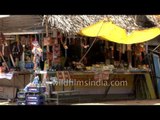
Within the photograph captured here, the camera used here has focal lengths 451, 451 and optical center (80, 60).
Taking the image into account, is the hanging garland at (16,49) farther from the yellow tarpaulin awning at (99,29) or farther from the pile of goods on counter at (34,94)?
the yellow tarpaulin awning at (99,29)

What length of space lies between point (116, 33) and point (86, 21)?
3.17 ft

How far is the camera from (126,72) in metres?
13.1

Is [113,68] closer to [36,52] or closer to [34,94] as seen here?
[36,52]

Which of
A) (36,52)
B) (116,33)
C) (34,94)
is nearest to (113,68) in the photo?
(116,33)

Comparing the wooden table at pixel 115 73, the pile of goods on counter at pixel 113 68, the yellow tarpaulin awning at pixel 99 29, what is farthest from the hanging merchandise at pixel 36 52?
the pile of goods on counter at pixel 113 68

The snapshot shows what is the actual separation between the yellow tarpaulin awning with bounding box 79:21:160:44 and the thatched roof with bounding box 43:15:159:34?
363mm

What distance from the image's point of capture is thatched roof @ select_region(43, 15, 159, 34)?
12023mm

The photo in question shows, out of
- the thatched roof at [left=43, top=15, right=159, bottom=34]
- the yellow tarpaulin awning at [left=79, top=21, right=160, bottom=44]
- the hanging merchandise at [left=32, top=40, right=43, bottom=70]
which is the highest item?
the thatched roof at [left=43, top=15, right=159, bottom=34]

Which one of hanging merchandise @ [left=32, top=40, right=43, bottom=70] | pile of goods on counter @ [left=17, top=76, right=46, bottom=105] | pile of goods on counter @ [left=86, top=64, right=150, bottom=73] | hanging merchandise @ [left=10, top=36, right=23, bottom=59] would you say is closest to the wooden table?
pile of goods on counter @ [left=86, top=64, right=150, bottom=73]

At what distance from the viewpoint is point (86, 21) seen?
41.9ft

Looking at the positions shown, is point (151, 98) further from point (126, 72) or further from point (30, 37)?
point (30, 37)

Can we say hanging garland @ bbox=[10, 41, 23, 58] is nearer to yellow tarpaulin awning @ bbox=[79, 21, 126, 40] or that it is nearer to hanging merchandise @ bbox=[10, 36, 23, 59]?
hanging merchandise @ bbox=[10, 36, 23, 59]
